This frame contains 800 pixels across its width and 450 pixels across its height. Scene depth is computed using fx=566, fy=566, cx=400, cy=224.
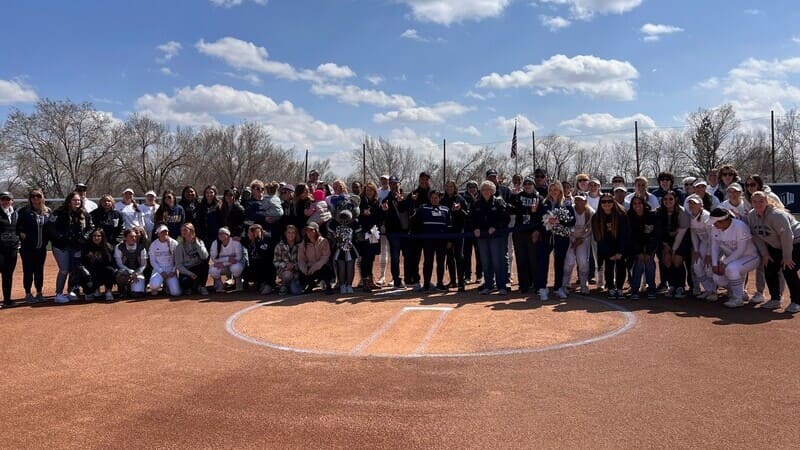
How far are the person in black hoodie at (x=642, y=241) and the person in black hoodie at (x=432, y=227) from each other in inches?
111

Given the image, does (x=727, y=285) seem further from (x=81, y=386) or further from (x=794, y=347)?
(x=81, y=386)

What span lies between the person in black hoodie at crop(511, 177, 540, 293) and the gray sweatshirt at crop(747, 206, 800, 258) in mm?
3035

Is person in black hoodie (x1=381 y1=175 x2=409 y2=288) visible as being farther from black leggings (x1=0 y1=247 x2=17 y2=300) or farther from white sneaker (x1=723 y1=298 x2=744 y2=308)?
black leggings (x1=0 y1=247 x2=17 y2=300)

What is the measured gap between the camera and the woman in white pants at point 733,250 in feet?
25.9

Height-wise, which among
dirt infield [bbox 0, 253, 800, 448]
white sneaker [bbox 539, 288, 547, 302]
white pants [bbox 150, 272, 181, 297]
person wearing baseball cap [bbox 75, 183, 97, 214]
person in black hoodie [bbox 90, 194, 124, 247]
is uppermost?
person wearing baseball cap [bbox 75, 183, 97, 214]

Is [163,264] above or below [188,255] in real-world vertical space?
below

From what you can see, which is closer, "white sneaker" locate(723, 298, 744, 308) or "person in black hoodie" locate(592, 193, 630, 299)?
"white sneaker" locate(723, 298, 744, 308)

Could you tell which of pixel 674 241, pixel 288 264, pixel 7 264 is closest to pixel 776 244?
pixel 674 241

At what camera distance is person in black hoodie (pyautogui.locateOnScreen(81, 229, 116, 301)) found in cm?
954

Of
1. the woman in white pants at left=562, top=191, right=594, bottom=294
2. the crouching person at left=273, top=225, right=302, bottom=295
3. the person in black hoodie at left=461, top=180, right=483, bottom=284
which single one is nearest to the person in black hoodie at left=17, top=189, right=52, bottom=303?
the crouching person at left=273, top=225, right=302, bottom=295

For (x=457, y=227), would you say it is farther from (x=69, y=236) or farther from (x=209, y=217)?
(x=69, y=236)

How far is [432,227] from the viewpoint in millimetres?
9789

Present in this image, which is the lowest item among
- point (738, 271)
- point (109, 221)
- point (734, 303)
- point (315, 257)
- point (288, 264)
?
point (734, 303)

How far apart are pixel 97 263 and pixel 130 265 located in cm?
51
